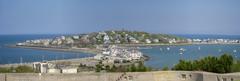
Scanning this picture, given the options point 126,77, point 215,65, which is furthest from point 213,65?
point 126,77

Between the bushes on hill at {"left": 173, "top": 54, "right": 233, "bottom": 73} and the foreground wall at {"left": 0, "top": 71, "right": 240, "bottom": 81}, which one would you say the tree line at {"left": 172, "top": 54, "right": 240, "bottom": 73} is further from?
the foreground wall at {"left": 0, "top": 71, "right": 240, "bottom": 81}

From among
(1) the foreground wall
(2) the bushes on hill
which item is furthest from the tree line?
(1) the foreground wall

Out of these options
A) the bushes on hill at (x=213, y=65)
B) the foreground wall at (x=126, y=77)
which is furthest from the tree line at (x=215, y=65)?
the foreground wall at (x=126, y=77)

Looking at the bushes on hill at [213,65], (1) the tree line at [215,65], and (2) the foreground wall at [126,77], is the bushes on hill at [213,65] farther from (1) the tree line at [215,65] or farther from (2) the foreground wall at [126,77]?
(2) the foreground wall at [126,77]

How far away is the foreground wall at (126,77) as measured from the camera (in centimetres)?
1383

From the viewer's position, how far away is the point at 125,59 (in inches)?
2333

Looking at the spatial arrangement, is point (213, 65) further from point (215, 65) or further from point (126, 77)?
point (126, 77)

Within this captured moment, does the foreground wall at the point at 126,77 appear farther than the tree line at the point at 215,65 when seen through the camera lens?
No

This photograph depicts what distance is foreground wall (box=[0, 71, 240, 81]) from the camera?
45.4 feet

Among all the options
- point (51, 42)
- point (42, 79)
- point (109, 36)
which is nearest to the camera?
point (42, 79)

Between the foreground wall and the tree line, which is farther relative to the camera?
the tree line

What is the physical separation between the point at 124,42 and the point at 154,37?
12.3 metres

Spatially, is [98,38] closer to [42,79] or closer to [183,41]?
[183,41]

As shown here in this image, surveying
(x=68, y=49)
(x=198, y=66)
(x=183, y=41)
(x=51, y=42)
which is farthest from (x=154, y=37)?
(x=198, y=66)
